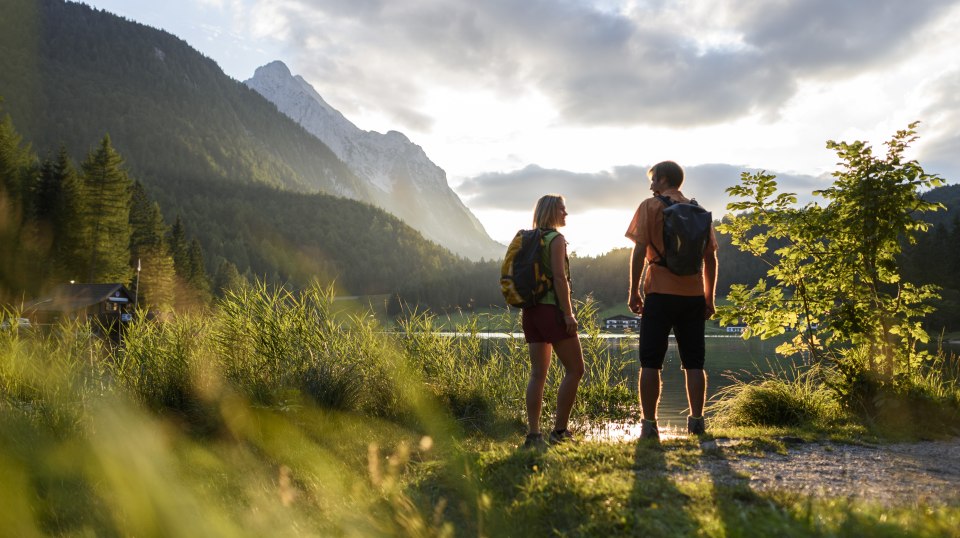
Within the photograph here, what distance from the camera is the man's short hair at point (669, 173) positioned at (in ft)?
17.0

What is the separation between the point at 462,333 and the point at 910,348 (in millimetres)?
5205

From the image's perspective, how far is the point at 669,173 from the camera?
520 cm

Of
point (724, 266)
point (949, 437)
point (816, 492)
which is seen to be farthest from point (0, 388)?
point (724, 266)

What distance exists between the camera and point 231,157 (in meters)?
197

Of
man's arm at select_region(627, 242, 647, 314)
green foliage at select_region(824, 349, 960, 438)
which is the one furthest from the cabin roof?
green foliage at select_region(824, 349, 960, 438)

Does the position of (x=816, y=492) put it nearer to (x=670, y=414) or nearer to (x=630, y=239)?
(x=630, y=239)

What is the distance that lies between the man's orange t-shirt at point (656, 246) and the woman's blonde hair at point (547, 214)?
63 centimetres

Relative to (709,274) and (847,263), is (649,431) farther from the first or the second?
(847,263)

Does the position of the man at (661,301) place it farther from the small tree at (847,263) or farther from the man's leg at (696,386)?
the small tree at (847,263)

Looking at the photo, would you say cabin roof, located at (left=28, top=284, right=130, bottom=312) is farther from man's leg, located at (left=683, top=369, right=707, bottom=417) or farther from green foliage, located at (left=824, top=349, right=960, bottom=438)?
green foliage, located at (left=824, top=349, right=960, bottom=438)

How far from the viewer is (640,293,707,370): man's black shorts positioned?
4949mm

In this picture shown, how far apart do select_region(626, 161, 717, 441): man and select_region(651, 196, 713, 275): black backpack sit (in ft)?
0.29

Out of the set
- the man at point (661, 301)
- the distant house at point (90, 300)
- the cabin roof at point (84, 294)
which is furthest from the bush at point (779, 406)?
the cabin roof at point (84, 294)

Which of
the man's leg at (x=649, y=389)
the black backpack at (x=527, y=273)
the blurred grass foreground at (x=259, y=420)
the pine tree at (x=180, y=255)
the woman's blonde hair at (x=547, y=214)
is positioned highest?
the pine tree at (x=180, y=255)
